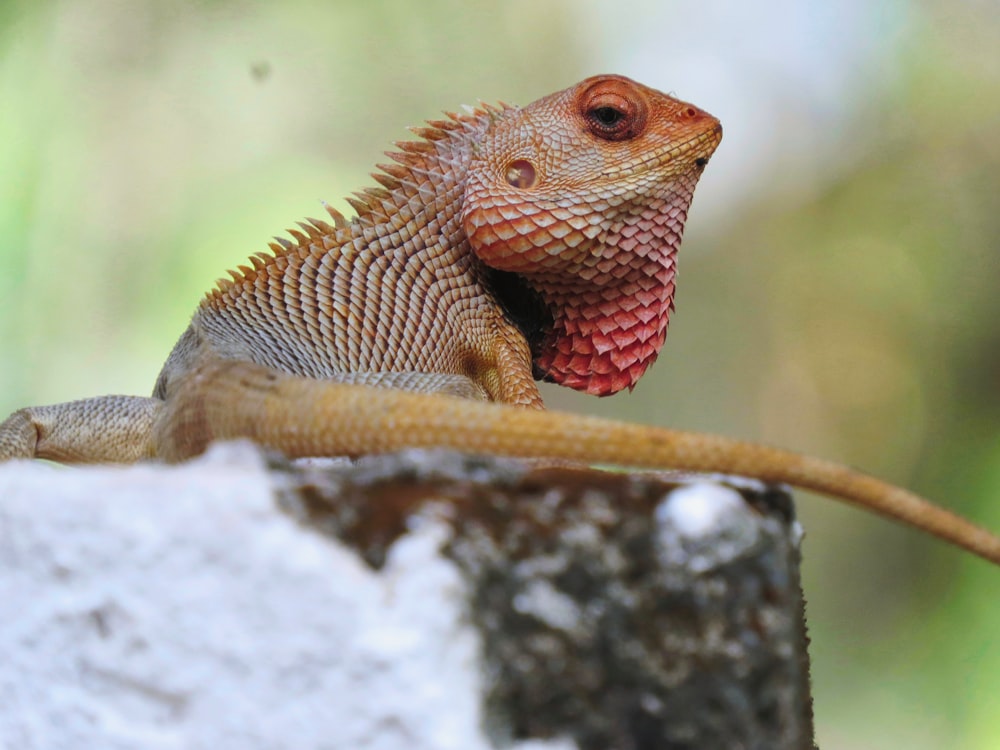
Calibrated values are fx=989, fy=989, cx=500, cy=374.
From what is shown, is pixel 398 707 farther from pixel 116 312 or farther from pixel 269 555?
pixel 116 312

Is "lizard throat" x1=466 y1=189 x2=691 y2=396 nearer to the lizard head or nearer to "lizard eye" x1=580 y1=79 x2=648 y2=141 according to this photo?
the lizard head

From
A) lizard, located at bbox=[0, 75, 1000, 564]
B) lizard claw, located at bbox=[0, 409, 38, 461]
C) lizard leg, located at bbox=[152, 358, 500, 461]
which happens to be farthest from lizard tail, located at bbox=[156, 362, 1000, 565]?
lizard claw, located at bbox=[0, 409, 38, 461]

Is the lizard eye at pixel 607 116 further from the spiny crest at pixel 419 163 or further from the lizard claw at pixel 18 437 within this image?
the lizard claw at pixel 18 437

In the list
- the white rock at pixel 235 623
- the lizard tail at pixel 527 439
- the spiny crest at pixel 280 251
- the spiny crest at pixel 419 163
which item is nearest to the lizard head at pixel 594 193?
the spiny crest at pixel 419 163

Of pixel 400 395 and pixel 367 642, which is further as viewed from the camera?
pixel 400 395

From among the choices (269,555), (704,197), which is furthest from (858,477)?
(704,197)

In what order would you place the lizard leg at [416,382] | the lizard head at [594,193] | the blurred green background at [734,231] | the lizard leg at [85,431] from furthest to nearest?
1. the blurred green background at [734,231]
2. the lizard head at [594,193]
3. the lizard leg at [85,431]
4. the lizard leg at [416,382]
